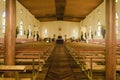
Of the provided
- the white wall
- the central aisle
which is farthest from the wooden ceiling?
the central aisle

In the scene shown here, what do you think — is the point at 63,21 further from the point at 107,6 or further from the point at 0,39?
the point at 107,6

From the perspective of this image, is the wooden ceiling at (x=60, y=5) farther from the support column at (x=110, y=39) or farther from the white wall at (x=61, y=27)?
the support column at (x=110, y=39)

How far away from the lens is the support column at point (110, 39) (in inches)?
228

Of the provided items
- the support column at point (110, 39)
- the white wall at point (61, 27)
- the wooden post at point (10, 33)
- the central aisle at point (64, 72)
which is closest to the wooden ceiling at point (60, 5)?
the white wall at point (61, 27)

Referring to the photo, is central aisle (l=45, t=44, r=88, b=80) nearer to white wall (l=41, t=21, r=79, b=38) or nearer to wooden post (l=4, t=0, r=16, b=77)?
wooden post (l=4, t=0, r=16, b=77)

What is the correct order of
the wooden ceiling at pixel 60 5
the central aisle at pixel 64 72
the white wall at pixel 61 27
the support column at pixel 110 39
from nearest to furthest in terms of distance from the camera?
the support column at pixel 110 39
the central aisle at pixel 64 72
the wooden ceiling at pixel 60 5
the white wall at pixel 61 27

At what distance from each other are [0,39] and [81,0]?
850cm

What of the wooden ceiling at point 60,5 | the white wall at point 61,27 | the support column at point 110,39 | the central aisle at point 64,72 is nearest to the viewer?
the support column at point 110,39

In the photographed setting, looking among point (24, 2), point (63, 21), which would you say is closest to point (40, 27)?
point (63, 21)

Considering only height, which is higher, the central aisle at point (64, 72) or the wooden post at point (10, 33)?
the wooden post at point (10, 33)

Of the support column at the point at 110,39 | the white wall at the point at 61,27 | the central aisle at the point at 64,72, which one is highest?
the white wall at the point at 61,27

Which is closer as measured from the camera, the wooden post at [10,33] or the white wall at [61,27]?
the wooden post at [10,33]

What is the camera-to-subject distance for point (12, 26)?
19.4ft

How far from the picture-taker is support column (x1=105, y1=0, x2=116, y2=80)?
5785mm
